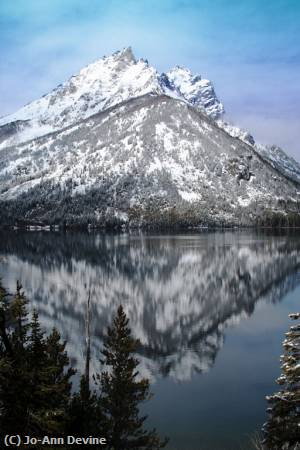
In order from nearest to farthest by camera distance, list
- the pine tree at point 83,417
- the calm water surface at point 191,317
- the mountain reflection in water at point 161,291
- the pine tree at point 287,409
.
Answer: the pine tree at point 287,409 < the pine tree at point 83,417 < the calm water surface at point 191,317 < the mountain reflection in water at point 161,291

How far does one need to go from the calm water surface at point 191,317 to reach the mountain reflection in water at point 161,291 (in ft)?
0.73

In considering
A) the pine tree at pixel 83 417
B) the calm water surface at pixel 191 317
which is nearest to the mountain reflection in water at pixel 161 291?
the calm water surface at pixel 191 317

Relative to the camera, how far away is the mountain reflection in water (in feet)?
212

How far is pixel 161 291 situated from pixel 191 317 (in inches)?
913

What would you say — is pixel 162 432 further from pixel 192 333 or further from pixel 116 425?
pixel 192 333

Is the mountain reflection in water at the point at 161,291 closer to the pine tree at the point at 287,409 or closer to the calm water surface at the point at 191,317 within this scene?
the calm water surface at the point at 191,317

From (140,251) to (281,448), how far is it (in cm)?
15843

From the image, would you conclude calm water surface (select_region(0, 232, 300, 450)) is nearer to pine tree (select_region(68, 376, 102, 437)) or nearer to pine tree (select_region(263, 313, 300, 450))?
pine tree (select_region(68, 376, 102, 437))

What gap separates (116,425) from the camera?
30.4 meters

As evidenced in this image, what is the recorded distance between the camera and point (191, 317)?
8331cm

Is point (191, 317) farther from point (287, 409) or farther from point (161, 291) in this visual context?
point (287, 409)

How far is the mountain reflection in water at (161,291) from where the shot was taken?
6456 centimetres

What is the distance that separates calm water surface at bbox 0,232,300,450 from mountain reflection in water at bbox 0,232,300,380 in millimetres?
221

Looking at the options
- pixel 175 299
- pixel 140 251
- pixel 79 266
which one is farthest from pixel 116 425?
pixel 140 251
